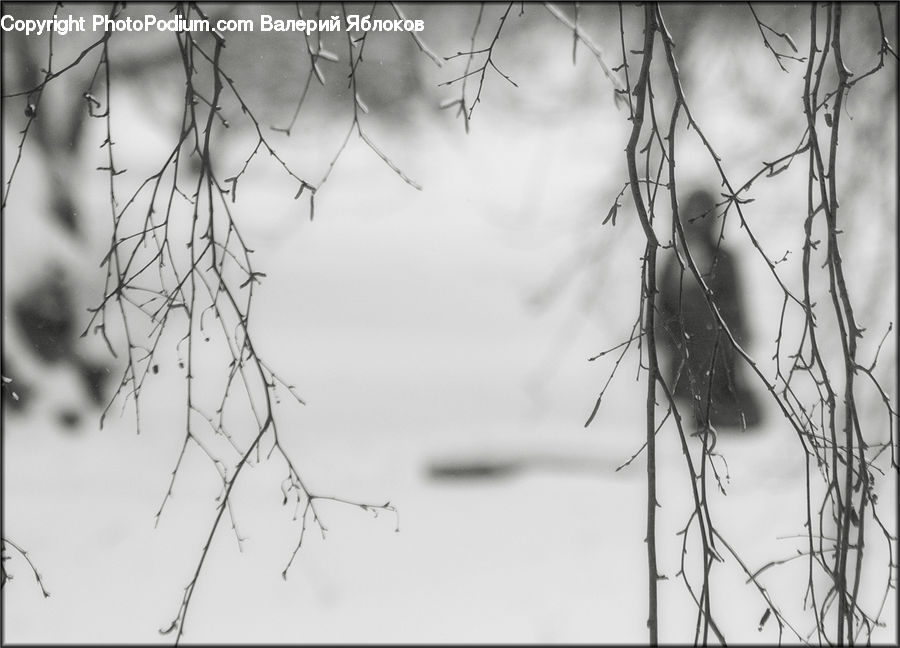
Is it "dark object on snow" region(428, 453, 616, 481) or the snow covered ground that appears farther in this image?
"dark object on snow" region(428, 453, 616, 481)

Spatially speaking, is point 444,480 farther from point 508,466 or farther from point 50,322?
point 50,322

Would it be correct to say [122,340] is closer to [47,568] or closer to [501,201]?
[47,568]

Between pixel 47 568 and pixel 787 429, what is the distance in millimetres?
3077

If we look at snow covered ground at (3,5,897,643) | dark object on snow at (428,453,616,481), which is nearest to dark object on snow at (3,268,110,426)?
snow covered ground at (3,5,897,643)

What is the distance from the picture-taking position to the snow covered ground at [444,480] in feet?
11.7

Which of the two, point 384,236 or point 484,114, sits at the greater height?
point 384,236

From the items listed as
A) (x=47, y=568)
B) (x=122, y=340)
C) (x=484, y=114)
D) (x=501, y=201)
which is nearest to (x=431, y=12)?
(x=484, y=114)

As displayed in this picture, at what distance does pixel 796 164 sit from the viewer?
15.1 ft

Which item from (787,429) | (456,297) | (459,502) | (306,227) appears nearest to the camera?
(787,429)

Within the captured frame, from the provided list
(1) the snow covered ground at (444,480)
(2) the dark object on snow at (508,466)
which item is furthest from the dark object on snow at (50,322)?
(2) the dark object on snow at (508,466)

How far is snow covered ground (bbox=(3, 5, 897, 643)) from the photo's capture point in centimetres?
355

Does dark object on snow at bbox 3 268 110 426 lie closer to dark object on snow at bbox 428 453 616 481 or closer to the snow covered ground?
the snow covered ground

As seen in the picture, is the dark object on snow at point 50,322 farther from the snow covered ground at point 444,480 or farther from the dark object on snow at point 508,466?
the dark object on snow at point 508,466

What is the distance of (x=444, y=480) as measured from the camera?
4.65 meters
